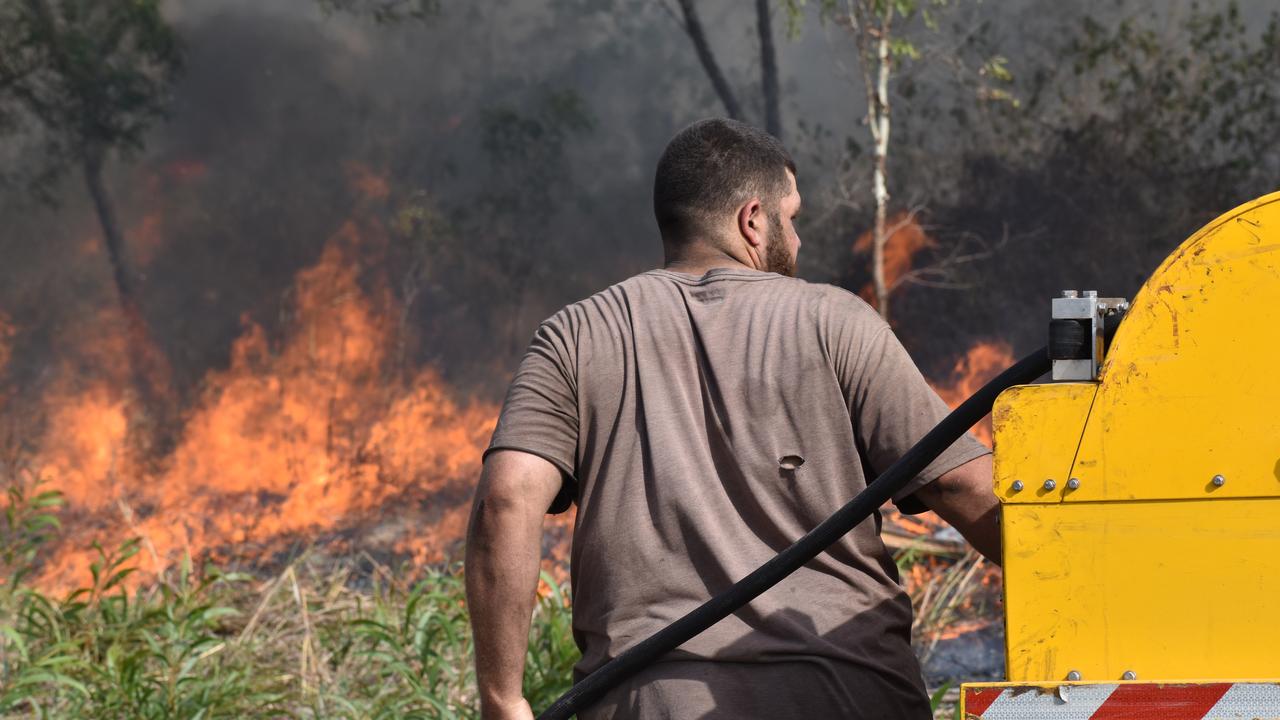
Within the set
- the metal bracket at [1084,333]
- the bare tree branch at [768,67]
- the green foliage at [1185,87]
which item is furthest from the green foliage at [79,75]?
the metal bracket at [1084,333]

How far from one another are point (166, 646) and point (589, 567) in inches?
115

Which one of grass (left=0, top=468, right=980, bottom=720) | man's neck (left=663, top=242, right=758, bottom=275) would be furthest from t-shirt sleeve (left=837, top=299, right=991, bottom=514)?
grass (left=0, top=468, right=980, bottom=720)

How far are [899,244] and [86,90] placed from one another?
5394mm

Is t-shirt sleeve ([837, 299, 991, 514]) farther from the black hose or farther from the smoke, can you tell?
the smoke

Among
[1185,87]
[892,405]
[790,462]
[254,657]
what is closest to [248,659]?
[254,657]

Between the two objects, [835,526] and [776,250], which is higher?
[776,250]

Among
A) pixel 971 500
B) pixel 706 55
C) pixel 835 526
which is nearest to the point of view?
pixel 835 526

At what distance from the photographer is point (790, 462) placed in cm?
214

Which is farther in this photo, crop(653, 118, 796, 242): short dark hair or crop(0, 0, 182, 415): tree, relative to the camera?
crop(0, 0, 182, 415): tree

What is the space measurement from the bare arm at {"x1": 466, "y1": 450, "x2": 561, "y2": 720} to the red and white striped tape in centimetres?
83

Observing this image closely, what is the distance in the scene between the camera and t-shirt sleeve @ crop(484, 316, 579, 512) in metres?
2.22

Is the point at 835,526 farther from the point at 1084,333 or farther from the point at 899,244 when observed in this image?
the point at 899,244

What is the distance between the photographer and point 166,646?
4.57 m

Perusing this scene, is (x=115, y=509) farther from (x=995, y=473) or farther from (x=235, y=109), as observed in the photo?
(x=995, y=473)
